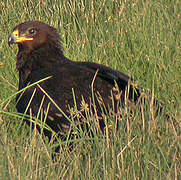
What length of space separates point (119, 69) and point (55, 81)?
843mm

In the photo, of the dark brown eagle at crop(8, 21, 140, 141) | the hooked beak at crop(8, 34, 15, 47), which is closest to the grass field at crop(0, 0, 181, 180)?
the dark brown eagle at crop(8, 21, 140, 141)

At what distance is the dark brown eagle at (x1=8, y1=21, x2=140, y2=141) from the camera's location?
183 inches

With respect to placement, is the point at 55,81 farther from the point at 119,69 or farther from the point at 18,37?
the point at 119,69

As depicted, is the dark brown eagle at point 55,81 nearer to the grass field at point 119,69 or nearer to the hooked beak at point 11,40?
the hooked beak at point 11,40

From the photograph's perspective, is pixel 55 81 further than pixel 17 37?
No

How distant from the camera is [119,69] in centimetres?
542

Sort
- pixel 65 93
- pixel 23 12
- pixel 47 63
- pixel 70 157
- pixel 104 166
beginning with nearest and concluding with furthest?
1. pixel 104 166
2. pixel 70 157
3. pixel 65 93
4. pixel 47 63
5. pixel 23 12

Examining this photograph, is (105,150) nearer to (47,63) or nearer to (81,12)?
(47,63)

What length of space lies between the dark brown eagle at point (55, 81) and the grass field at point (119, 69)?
20 cm

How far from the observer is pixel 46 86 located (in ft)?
15.6

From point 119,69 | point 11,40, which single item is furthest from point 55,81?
point 119,69

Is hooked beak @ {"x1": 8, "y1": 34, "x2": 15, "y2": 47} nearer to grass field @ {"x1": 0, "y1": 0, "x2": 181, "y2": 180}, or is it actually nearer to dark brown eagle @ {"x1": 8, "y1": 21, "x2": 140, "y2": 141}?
dark brown eagle @ {"x1": 8, "y1": 21, "x2": 140, "y2": 141}

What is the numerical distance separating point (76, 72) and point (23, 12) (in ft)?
6.37

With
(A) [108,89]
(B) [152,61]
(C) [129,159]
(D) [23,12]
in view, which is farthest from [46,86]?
(D) [23,12]
